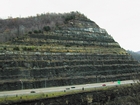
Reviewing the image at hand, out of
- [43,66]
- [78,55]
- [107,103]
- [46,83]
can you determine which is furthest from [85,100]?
[78,55]

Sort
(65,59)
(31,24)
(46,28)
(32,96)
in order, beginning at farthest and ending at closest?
1. (31,24)
2. (46,28)
3. (65,59)
4. (32,96)

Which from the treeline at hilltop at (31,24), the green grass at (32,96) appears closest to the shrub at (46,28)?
the treeline at hilltop at (31,24)

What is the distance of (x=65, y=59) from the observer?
4834 cm

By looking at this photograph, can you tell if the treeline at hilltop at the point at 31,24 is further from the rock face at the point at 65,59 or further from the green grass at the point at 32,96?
the green grass at the point at 32,96

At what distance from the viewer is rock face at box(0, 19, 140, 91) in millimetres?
39656

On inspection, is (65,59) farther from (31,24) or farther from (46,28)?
(31,24)

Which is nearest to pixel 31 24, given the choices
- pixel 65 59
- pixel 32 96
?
pixel 65 59

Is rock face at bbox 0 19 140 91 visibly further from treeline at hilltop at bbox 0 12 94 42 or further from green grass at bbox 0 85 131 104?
green grass at bbox 0 85 131 104

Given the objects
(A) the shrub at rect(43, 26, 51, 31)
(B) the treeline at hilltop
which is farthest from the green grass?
(A) the shrub at rect(43, 26, 51, 31)

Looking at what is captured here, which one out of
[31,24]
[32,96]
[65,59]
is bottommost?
[32,96]

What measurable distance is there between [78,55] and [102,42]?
16.9 m

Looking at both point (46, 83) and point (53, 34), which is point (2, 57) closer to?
point (46, 83)

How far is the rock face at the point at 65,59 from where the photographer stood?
39.7 m

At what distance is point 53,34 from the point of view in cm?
5594
